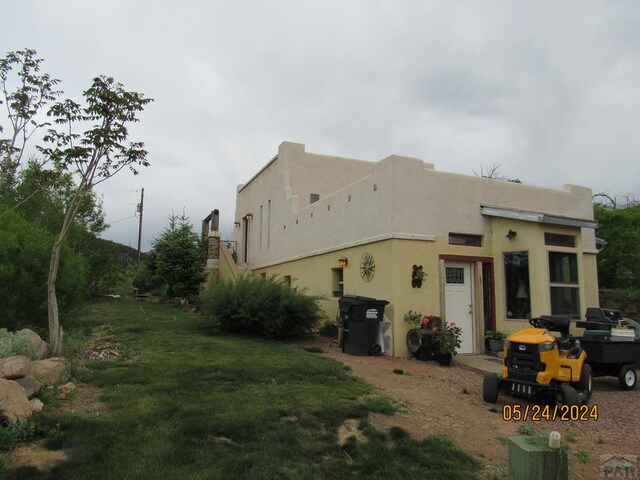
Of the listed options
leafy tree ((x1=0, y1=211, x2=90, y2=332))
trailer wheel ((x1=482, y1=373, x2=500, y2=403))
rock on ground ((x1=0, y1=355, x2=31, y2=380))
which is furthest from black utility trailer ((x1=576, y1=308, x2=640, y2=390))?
leafy tree ((x1=0, y1=211, x2=90, y2=332))

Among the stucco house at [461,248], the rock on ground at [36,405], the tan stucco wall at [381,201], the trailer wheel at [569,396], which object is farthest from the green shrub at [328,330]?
the rock on ground at [36,405]

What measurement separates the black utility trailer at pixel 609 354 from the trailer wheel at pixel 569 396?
70.0 inches

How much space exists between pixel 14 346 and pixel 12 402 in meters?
2.36

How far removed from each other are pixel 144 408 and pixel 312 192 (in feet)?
44.5

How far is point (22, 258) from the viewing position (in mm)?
9539

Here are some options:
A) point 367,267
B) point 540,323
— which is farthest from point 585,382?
point 367,267

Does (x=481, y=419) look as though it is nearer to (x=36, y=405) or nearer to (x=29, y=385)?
(x=36, y=405)

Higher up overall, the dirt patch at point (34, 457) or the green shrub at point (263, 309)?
the green shrub at point (263, 309)

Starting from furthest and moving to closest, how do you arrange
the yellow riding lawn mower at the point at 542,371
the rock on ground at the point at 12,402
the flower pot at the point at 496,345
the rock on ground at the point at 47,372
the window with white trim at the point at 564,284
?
the window with white trim at the point at 564,284
the flower pot at the point at 496,345
the yellow riding lawn mower at the point at 542,371
the rock on ground at the point at 47,372
the rock on ground at the point at 12,402

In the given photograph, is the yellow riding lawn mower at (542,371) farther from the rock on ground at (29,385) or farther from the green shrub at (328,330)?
the green shrub at (328,330)

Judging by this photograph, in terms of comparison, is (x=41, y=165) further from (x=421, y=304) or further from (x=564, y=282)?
(x=564, y=282)

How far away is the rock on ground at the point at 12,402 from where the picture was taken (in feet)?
14.1

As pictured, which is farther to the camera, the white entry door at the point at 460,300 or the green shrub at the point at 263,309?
the green shrub at the point at 263,309
